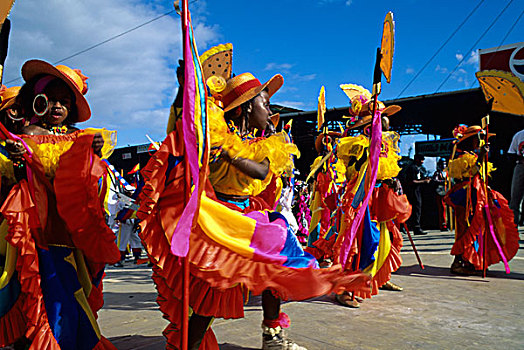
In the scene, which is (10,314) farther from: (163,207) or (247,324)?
(247,324)

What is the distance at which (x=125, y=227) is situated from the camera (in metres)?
9.30

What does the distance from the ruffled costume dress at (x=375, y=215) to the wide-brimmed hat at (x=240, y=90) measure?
2.03 m

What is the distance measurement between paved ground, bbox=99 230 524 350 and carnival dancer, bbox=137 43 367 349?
94cm

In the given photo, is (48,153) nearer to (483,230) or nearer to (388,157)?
(388,157)

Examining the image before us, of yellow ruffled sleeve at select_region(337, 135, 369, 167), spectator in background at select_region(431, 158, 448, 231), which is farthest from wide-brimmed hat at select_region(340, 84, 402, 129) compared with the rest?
spectator in background at select_region(431, 158, 448, 231)

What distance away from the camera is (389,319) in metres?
3.75

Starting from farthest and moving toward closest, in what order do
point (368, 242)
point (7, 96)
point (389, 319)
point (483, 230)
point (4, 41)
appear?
point (483, 230) < point (368, 242) < point (389, 319) < point (7, 96) < point (4, 41)

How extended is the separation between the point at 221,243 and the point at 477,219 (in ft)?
16.3

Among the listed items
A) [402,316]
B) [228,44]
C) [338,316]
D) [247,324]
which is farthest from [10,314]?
[402,316]

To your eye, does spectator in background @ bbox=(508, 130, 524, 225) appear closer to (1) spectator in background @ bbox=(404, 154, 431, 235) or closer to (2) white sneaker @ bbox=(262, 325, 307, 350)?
(1) spectator in background @ bbox=(404, 154, 431, 235)

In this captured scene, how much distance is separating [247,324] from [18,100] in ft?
8.23

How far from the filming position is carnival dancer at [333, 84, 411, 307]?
4.42 meters

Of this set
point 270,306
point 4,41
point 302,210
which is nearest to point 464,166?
point 270,306

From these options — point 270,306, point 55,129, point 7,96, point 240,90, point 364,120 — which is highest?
point 364,120
